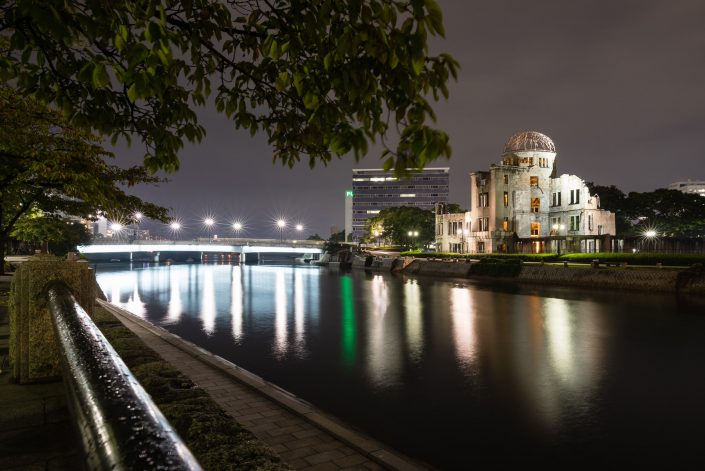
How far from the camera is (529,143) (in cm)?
7750

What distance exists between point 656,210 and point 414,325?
236 ft

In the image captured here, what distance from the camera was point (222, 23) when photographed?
221 inches

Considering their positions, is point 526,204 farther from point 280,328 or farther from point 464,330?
point 280,328

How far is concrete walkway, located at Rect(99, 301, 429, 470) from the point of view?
585 centimetres

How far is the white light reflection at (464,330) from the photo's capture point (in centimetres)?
1450

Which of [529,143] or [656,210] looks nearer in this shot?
[656,210]

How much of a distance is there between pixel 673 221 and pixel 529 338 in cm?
6966

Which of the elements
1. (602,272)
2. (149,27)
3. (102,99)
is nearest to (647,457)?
(149,27)

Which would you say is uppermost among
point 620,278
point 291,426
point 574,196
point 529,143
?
point 529,143

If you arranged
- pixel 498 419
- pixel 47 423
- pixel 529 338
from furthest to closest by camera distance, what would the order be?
pixel 529 338
pixel 498 419
pixel 47 423

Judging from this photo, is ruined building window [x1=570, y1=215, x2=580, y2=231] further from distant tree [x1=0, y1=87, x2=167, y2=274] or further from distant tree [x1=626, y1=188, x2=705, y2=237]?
distant tree [x1=0, y1=87, x2=167, y2=274]

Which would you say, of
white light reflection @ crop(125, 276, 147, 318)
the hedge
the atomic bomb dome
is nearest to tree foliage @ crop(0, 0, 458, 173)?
white light reflection @ crop(125, 276, 147, 318)

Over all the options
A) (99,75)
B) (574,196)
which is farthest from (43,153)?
(574,196)

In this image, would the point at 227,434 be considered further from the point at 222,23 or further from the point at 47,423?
the point at 222,23
